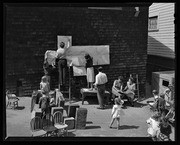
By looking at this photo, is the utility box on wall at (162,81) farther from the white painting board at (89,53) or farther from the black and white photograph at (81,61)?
the white painting board at (89,53)

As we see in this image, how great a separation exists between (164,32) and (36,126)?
1353cm

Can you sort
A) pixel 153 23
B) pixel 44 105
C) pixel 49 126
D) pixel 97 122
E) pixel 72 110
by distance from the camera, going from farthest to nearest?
1. pixel 153 23
2. pixel 97 122
3. pixel 72 110
4. pixel 44 105
5. pixel 49 126

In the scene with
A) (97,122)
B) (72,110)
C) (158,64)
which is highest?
(158,64)

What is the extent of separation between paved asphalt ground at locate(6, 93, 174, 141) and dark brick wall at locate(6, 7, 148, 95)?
1614 mm

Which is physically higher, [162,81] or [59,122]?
[162,81]

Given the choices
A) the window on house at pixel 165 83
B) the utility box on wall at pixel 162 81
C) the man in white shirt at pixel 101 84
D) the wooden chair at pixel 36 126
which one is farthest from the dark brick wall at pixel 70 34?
the wooden chair at pixel 36 126

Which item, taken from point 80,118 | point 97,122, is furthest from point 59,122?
point 97,122

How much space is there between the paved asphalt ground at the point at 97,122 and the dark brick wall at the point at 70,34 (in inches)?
63.5

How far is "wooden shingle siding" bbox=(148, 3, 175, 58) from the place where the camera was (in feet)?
61.2

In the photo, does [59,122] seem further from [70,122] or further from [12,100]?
[12,100]

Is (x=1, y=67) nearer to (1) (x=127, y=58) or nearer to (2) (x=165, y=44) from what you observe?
(1) (x=127, y=58)

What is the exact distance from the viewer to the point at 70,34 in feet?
46.8

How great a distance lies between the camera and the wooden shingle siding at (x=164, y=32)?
1866 cm

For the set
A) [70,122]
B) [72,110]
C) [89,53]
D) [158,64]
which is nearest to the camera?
[70,122]
